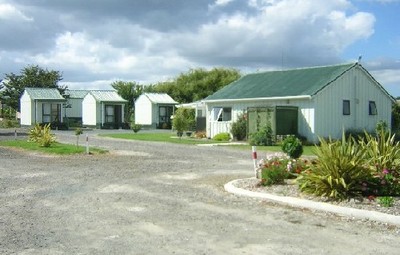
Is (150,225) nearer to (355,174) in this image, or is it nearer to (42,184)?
(355,174)

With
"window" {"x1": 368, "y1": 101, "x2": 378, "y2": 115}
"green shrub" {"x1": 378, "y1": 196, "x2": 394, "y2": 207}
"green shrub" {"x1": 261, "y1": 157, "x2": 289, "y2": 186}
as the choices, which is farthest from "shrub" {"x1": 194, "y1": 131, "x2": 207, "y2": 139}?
"green shrub" {"x1": 378, "y1": 196, "x2": 394, "y2": 207}

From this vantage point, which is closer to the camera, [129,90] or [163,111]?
[163,111]

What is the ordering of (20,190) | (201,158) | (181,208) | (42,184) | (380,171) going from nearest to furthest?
1. (181,208)
2. (380,171)
3. (20,190)
4. (42,184)
5. (201,158)

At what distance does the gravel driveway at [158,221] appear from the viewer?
22.3 ft

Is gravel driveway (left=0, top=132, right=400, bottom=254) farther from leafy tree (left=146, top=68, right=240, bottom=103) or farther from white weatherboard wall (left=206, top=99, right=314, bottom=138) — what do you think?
leafy tree (left=146, top=68, right=240, bottom=103)

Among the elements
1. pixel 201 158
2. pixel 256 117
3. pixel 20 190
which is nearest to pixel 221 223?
pixel 20 190

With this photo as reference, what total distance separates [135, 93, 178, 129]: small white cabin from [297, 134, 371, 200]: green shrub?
45.3 metres

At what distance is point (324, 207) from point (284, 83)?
23.1 metres

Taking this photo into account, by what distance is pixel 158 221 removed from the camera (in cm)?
836

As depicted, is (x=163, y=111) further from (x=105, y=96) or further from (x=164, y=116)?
(x=105, y=96)

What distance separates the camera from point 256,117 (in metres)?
29.5

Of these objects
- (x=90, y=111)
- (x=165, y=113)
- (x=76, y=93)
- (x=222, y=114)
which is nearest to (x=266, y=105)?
(x=222, y=114)

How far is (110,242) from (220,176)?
289 inches

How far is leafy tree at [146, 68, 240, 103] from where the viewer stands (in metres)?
68.1
